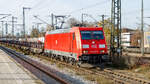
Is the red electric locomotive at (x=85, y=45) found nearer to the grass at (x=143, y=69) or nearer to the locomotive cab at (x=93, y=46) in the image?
the locomotive cab at (x=93, y=46)

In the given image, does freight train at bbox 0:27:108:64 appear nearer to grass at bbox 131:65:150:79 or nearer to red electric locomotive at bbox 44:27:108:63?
red electric locomotive at bbox 44:27:108:63

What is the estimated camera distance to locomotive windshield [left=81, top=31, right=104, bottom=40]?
17614 millimetres

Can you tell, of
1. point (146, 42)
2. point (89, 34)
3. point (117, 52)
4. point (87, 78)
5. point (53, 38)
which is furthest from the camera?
point (146, 42)

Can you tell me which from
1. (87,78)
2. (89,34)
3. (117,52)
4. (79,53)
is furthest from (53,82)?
(117,52)

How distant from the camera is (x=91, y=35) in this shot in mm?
17938

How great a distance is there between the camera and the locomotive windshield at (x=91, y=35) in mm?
17614

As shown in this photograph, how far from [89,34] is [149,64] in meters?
4.95

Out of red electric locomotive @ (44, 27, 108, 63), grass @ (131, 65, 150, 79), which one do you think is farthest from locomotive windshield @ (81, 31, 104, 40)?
grass @ (131, 65, 150, 79)

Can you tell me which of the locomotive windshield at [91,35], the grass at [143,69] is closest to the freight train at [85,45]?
the locomotive windshield at [91,35]

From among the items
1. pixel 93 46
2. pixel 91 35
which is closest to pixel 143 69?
pixel 93 46

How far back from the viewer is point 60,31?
2238 centimetres

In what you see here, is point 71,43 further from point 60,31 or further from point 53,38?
point 53,38

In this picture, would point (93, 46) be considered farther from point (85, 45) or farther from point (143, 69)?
point (143, 69)

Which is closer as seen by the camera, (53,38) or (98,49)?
(98,49)
